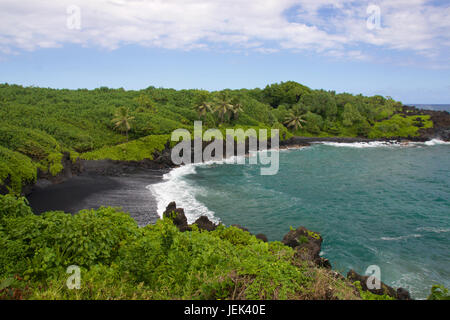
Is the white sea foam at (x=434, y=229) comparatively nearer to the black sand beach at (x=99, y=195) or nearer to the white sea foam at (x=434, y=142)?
the black sand beach at (x=99, y=195)

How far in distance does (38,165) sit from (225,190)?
26935 millimetres

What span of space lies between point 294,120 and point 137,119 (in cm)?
5282

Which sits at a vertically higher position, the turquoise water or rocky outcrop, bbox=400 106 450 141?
rocky outcrop, bbox=400 106 450 141

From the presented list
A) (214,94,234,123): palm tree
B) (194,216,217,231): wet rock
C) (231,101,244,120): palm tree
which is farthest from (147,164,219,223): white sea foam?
(231,101,244,120): palm tree

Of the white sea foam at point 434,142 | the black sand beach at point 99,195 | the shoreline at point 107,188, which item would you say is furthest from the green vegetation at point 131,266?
the white sea foam at point 434,142

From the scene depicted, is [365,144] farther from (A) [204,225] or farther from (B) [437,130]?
(A) [204,225]

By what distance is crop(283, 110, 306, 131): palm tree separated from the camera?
97.4m

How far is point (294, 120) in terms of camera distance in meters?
97.8

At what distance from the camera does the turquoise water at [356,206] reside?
935 inches

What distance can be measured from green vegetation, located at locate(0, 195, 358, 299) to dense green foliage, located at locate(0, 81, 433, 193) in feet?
90.0

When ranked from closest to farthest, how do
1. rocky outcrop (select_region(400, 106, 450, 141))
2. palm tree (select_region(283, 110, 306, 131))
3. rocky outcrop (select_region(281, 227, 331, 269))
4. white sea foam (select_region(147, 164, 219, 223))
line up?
rocky outcrop (select_region(281, 227, 331, 269)) → white sea foam (select_region(147, 164, 219, 223)) → rocky outcrop (select_region(400, 106, 450, 141)) → palm tree (select_region(283, 110, 306, 131))

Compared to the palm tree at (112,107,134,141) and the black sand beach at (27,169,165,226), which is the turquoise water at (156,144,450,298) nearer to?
the black sand beach at (27,169,165,226)

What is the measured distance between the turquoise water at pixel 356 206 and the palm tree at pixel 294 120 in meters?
34.8
